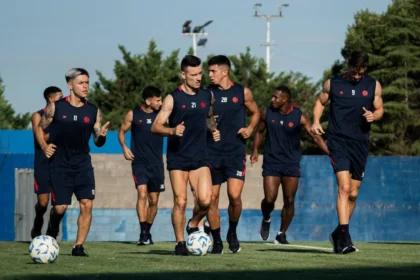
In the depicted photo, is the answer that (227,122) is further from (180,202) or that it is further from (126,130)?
(126,130)

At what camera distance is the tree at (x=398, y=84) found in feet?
185

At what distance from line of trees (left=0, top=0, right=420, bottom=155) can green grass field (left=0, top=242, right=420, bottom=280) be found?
42200 mm

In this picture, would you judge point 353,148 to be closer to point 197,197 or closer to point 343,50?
point 197,197

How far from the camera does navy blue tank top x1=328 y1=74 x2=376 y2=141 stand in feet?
49.0

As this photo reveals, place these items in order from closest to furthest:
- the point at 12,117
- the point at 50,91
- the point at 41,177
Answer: the point at 50,91 < the point at 41,177 < the point at 12,117

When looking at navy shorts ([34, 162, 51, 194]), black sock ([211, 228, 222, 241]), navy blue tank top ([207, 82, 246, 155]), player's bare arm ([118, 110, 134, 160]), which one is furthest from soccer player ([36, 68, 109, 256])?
player's bare arm ([118, 110, 134, 160])

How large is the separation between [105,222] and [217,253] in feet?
43.9

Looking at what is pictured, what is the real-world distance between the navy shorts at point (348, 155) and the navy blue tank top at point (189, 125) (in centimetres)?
166

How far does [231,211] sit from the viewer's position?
1580 centimetres

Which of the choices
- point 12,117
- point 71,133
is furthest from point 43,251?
point 12,117

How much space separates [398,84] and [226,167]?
42641mm

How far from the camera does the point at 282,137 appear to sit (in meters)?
19.0

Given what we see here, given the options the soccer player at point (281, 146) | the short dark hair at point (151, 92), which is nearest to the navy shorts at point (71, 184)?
the soccer player at point (281, 146)

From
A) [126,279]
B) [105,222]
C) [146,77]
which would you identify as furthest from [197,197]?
[146,77]
